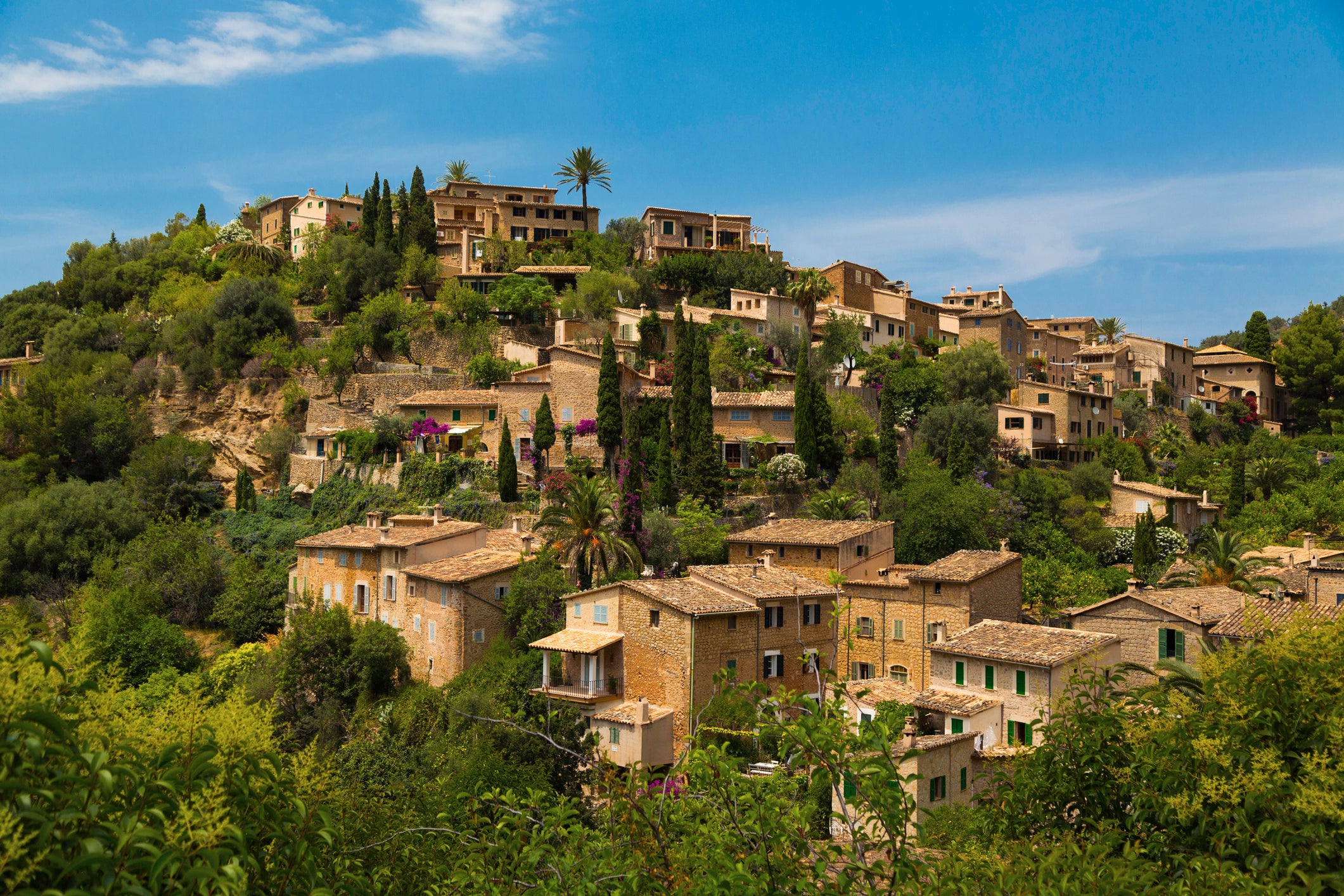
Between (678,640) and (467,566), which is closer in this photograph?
(678,640)

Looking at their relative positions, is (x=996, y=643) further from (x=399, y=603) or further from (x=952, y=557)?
(x=399, y=603)

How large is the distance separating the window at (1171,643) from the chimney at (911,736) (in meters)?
8.84

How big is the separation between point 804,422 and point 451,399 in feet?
57.3

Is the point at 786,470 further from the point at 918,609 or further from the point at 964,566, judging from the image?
the point at 918,609

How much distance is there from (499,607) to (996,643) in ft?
54.4

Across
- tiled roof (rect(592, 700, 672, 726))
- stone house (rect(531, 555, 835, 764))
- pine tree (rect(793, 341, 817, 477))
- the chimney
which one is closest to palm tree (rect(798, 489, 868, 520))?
pine tree (rect(793, 341, 817, 477))

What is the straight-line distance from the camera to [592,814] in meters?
22.6

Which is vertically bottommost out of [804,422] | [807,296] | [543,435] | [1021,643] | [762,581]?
[1021,643]

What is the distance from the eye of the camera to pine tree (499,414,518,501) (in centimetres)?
4534

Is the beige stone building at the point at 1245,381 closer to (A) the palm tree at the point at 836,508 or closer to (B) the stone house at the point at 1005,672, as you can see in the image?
(A) the palm tree at the point at 836,508

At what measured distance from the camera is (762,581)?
3491 cm

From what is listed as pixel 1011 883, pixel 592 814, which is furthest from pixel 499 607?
pixel 1011 883

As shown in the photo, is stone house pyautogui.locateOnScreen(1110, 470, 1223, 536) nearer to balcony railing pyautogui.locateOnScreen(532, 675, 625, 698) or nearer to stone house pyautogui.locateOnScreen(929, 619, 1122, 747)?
stone house pyautogui.locateOnScreen(929, 619, 1122, 747)

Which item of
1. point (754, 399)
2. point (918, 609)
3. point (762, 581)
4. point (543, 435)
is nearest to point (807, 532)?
point (762, 581)
